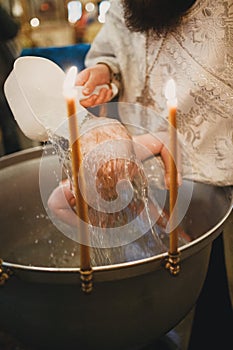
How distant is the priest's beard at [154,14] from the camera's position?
701mm

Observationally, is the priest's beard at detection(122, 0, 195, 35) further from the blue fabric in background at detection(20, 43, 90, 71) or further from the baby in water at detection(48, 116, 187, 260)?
the blue fabric in background at detection(20, 43, 90, 71)

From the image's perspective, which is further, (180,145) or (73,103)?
(180,145)

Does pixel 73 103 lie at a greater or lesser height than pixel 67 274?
greater

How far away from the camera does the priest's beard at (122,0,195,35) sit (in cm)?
70

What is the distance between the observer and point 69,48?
1.68 m

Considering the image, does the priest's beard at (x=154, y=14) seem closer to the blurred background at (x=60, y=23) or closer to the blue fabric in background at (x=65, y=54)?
the blue fabric in background at (x=65, y=54)

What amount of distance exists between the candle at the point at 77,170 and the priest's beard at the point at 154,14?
0.96 ft

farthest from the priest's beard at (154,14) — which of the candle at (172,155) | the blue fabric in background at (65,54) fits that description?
the blue fabric in background at (65,54)

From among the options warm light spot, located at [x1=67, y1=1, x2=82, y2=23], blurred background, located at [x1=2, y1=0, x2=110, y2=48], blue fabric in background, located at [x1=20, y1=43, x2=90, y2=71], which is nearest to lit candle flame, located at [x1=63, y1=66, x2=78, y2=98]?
blue fabric in background, located at [x1=20, y1=43, x2=90, y2=71]

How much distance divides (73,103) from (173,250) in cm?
21

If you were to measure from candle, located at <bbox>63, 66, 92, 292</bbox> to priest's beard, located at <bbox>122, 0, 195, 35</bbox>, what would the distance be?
0.29 m

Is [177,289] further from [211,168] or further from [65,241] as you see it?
[65,241]

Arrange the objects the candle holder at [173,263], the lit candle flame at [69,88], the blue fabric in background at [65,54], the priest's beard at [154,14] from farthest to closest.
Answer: the blue fabric in background at [65,54], the priest's beard at [154,14], the candle holder at [173,263], the lit candle flame at [69,88]

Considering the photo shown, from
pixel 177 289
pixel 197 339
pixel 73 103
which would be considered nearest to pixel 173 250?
pixel 177 289
